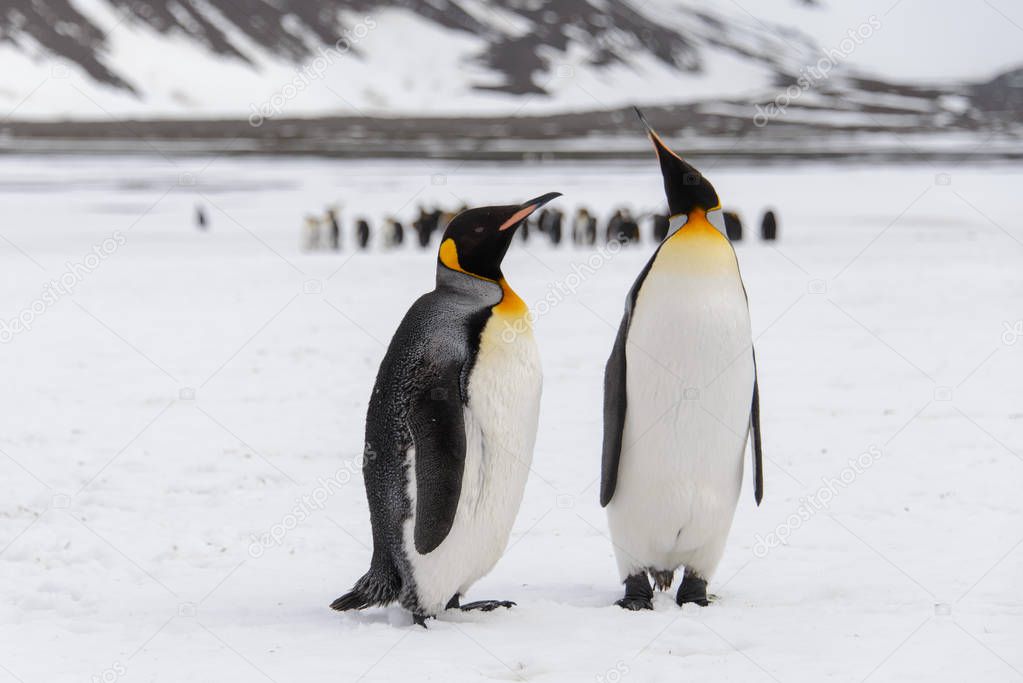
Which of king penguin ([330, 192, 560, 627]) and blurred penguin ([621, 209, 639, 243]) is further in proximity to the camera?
blurred penguin ([621, 209, 639, 243])

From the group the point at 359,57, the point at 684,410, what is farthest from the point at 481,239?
the point at 359,57

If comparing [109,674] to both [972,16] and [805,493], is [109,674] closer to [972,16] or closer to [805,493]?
[805,493]

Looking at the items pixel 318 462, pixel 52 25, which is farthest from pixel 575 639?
pixel 52 25

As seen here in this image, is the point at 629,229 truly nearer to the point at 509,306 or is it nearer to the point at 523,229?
the point at 523,229

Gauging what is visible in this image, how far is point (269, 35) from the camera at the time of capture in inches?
4237

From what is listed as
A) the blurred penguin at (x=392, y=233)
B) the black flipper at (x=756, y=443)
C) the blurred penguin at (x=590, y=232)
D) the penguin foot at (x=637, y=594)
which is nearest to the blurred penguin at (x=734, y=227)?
the blurred penguin at (x=590, y=232)

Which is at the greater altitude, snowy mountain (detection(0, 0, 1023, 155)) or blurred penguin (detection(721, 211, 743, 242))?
blurred penguin (detection(721, 211, 743, 242))

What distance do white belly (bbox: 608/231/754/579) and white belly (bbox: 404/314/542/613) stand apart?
454 mm

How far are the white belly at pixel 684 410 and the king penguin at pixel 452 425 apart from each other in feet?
1.50

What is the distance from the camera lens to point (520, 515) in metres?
5.32

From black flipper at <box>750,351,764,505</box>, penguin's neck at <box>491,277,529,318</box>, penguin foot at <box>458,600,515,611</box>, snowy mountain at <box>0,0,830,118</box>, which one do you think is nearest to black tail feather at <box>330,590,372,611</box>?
penguin foot at <box>458,600,515,611</box>

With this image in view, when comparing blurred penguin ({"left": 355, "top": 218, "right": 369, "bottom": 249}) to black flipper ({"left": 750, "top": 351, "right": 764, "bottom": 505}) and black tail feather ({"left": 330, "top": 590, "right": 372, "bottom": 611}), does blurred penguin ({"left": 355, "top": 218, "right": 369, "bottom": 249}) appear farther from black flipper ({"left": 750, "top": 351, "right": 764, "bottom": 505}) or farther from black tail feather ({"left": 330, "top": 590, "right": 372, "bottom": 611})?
black tail feather ({"left": 330, "top": 590, "right": 372, "bottom": 611})

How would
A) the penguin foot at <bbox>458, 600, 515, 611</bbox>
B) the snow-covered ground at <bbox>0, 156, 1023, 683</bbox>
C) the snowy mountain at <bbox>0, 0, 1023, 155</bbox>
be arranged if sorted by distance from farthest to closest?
the snowy mountain at <bbox>0, 0, 1023, 155</bbox>
the penguin foot at <bbox>458, 600, 515, 611</bbox>
the snow-covered ground at <bbox>0, 156, 1023, 683</bbox>

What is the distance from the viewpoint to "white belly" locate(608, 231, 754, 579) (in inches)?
156
